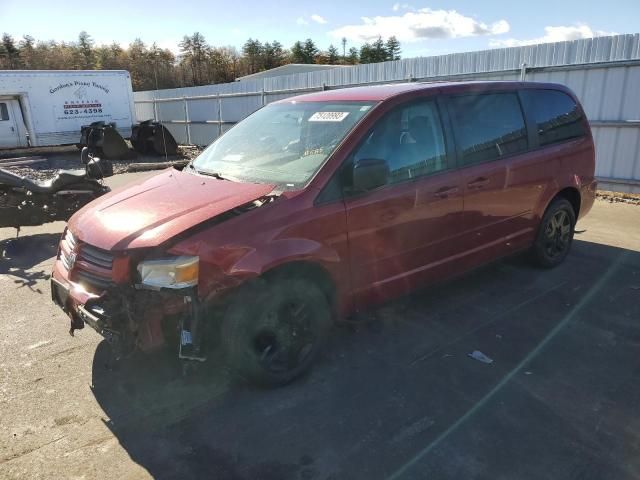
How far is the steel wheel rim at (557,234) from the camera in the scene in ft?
17.0

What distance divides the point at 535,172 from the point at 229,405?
3590 mm

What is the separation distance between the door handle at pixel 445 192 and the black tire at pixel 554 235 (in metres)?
1.60

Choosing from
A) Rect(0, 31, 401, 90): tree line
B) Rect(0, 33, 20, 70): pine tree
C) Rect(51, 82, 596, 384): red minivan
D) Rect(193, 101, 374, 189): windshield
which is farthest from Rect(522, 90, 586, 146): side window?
Rect(0, 33, 20, 70): pine tree

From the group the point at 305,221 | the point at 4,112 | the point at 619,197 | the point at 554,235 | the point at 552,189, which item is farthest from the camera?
the point at 4,112

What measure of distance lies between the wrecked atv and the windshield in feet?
11.7

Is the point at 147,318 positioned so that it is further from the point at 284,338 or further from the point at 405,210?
the point at 405,210

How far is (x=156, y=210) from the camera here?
10.4ft

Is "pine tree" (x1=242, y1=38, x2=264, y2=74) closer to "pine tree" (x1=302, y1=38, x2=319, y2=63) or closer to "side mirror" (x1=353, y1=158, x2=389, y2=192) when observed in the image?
"pine tree" (x1=302, y1=38, x2=319, y2=63)

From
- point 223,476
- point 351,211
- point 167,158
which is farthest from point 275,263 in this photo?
point 167,158

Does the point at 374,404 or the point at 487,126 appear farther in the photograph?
the point at 487,126

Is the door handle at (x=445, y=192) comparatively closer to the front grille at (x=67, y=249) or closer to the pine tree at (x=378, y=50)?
the front grille at (x=67, y=249)

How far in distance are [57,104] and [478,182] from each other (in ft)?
67.6

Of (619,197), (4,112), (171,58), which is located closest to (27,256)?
(619,197)

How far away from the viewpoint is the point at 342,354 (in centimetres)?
366
